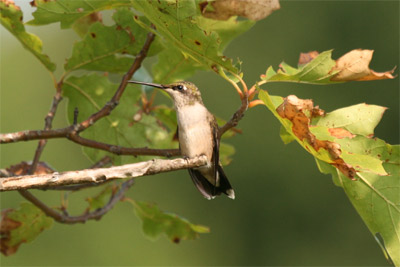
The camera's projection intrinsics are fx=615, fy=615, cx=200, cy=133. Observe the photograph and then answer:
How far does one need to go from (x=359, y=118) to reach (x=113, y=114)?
1558mm

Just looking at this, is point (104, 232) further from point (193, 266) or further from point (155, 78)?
point (155, 78)

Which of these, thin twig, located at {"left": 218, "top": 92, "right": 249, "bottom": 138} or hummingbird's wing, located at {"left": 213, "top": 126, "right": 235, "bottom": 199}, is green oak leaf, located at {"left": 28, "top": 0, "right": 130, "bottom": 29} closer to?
thin twig, located at {"left": 218, "top": 92, "right": 249, "bottom": 138}

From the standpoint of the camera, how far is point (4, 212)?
402 cm

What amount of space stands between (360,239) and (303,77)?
20.5m

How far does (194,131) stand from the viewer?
382cm

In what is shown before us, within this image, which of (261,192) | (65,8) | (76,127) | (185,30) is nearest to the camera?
(185,30)

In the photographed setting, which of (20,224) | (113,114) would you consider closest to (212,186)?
(113,114)

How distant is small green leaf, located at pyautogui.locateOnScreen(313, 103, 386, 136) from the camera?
2.93 m

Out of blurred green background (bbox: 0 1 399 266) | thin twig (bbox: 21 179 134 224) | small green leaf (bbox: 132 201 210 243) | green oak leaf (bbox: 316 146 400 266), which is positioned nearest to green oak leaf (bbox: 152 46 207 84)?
thin twig (bbox: 21 179 134 224)

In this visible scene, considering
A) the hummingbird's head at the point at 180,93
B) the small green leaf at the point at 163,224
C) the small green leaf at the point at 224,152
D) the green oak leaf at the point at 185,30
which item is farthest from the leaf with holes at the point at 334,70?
the small green leaf at the point at 163,224

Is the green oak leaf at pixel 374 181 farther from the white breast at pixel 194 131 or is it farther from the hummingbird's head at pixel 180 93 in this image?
the hummingbird's head at pixel 180 93

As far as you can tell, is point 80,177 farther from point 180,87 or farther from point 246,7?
point 180,87

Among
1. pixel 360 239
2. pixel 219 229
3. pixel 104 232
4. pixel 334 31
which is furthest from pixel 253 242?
pixel 334 31

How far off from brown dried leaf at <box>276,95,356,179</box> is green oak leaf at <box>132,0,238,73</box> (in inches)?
14.3
